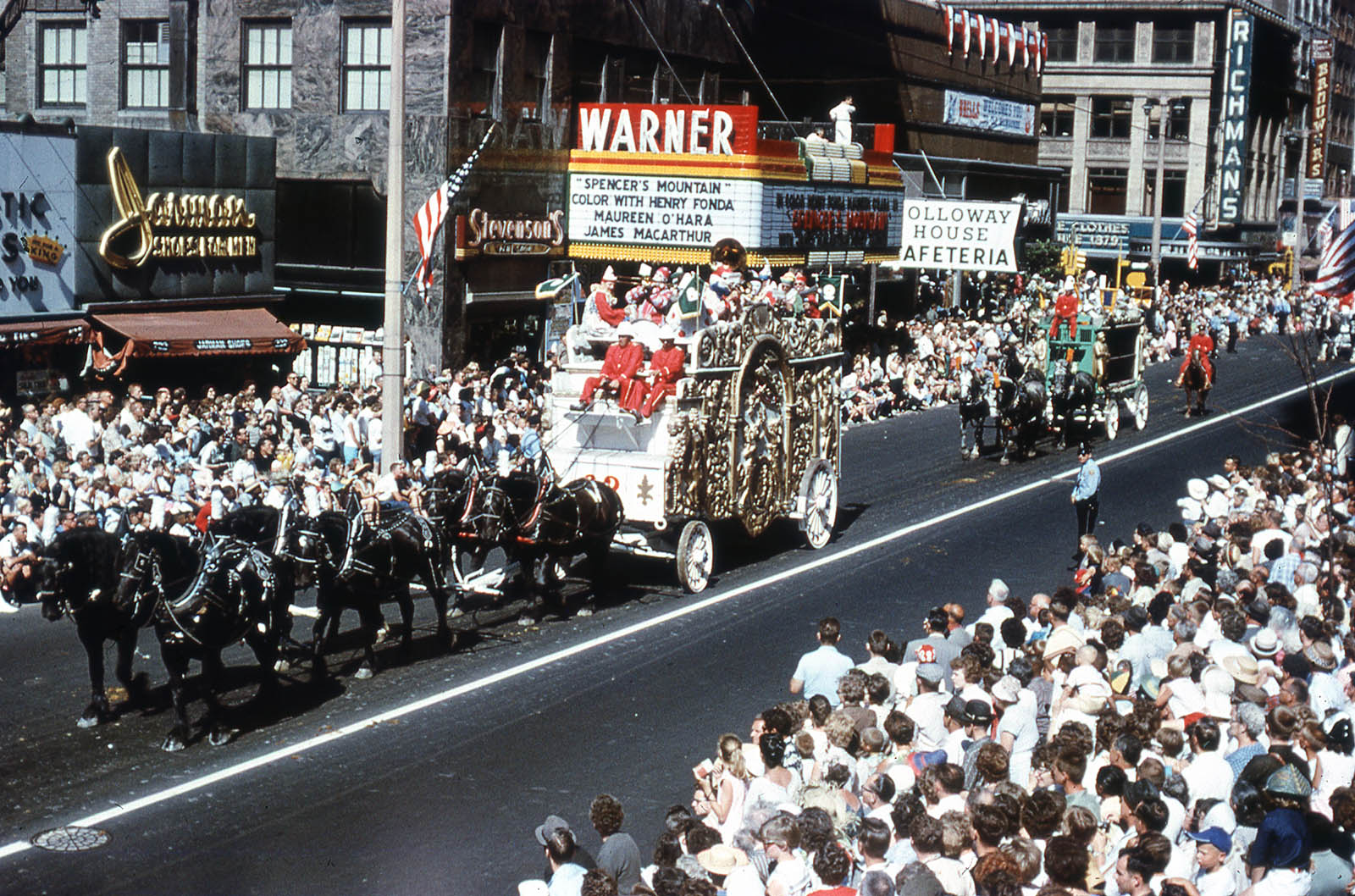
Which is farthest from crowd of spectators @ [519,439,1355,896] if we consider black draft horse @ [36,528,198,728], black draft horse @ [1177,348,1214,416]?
black draft horse @ [1177,348,1214,416]

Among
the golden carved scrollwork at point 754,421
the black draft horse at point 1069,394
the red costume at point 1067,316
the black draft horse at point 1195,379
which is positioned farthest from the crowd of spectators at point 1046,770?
the black draft horse at point 1195,379

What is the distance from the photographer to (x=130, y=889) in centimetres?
975

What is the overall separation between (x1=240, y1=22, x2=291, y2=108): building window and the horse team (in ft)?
50.0

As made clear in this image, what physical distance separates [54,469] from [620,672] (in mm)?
8045

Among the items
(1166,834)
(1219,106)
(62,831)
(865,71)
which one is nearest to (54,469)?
(62,831)

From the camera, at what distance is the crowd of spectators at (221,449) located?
17.9 meters

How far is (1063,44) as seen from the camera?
75.6 meters

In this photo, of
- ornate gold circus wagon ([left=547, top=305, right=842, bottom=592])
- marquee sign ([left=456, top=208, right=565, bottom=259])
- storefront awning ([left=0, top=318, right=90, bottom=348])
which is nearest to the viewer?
ornate gold circus wagon ([left=547, top=305, right=842, bottom=592])

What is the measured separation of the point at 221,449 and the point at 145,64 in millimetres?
11999

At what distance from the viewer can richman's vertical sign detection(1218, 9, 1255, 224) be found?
7275 centimetres

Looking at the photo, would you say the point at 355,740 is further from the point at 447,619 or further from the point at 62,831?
the point at 447,619

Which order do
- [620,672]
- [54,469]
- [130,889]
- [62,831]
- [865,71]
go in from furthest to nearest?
[865,71]
[54,469]
[620,672]
[62,831]
[130,889]

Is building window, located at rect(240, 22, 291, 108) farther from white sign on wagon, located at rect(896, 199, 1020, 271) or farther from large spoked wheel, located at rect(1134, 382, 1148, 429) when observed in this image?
large spoked wheel, located at rect(1134, 382, 1148, 429)

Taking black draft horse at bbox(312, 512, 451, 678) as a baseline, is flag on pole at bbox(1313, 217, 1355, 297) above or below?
above
